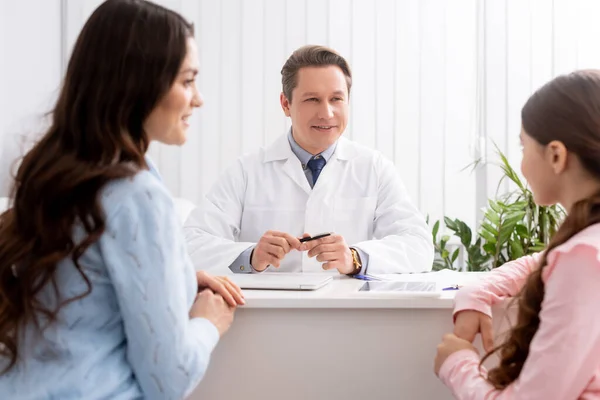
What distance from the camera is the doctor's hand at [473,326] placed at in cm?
133

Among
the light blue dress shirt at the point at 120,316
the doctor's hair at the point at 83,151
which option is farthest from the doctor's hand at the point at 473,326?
the doctor's hair at the point at 83,151

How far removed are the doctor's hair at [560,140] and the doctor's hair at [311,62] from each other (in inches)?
53.6

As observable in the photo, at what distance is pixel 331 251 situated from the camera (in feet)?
6.11

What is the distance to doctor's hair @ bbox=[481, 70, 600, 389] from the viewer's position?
44.6 inches

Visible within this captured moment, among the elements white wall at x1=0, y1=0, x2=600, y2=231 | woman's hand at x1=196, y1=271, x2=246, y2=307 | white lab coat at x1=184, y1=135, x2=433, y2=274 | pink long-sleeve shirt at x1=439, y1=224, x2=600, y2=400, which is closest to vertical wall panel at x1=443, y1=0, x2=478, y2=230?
white wall at x1=0, y1=0, x2=600, y2=231

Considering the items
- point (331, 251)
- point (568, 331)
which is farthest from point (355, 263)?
point (568, 331)

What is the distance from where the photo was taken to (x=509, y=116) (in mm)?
3594

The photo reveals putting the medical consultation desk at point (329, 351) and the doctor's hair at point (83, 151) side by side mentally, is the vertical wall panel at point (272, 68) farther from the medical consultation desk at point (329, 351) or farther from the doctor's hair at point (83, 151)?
the doctor's hair at point (83, 151)

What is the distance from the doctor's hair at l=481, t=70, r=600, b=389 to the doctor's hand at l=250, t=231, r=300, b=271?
74cm

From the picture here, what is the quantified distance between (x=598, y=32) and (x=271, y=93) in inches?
61.1

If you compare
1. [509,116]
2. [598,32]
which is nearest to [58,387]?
[509,116]

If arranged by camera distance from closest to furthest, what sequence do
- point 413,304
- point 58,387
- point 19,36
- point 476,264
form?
point 58,387
point 413,304
point 19,36
point 476,264

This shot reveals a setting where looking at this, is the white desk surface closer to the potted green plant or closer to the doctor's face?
the doctor's face

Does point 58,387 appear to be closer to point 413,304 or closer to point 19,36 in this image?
point 413,304
